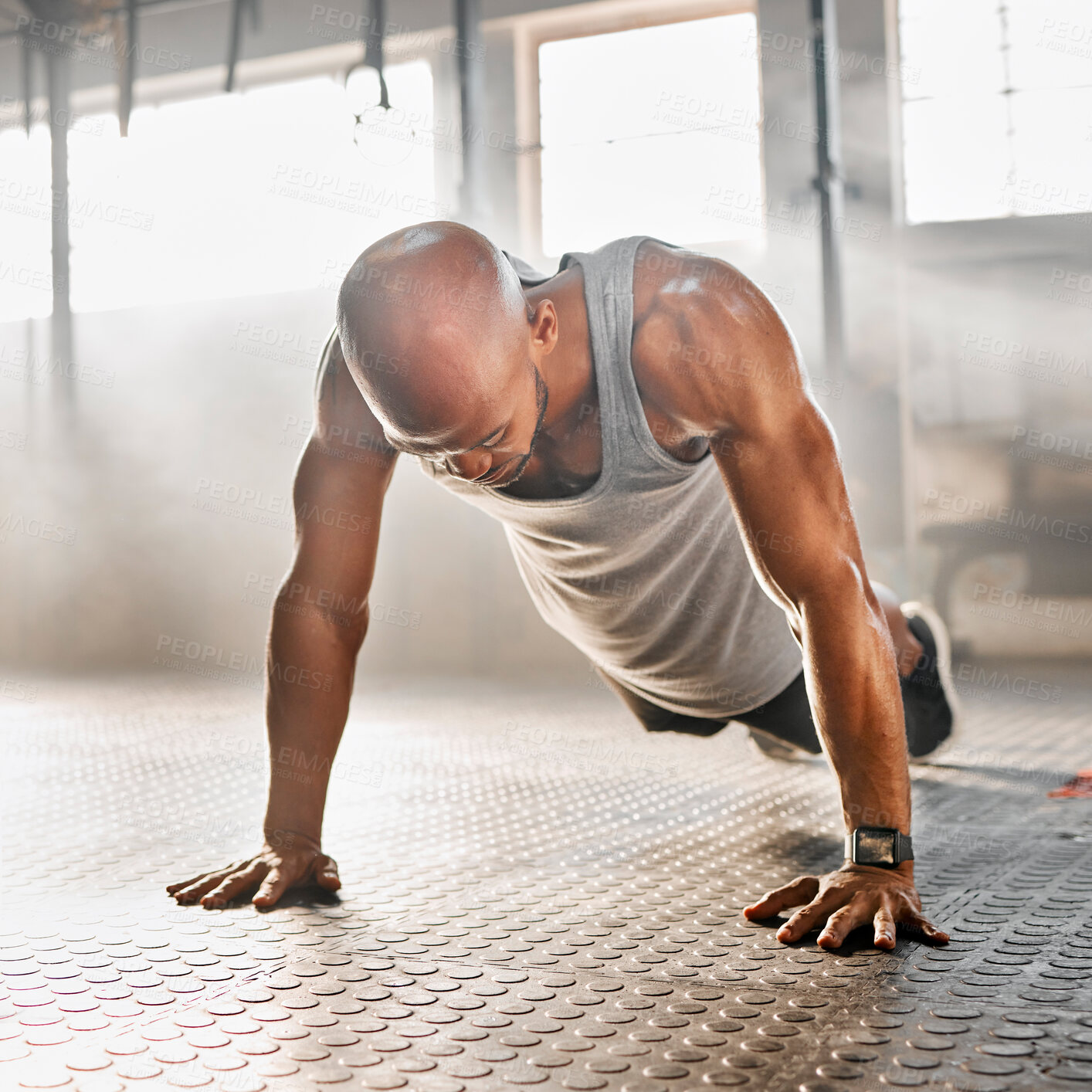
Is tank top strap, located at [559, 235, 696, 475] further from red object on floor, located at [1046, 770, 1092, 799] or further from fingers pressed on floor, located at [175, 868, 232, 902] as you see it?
red object on floor, located at [1046, 770, 1092, 799]

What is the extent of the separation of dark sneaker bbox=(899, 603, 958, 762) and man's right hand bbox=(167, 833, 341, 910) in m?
1.51

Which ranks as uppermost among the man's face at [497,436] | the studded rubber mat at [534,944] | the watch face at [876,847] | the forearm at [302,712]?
the man's face at [497,436]

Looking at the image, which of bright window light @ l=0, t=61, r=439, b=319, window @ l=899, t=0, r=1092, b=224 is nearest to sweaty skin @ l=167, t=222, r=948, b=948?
window @ l=899, t=0, r=1092, b=224

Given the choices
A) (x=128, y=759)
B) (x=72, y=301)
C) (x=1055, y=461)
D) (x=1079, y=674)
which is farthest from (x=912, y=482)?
(x=72, y=301)

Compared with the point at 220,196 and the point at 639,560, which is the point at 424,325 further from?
the point at 220,196

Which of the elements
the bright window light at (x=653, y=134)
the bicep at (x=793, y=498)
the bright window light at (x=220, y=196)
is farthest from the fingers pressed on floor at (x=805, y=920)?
the bright window light at (x=220, y=196)

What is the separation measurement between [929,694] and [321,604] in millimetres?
1573

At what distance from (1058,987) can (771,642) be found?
0.94m

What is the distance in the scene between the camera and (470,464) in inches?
51.1

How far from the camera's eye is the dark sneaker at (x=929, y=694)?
2.48 meters

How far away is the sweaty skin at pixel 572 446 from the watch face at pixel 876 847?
0.02 metres

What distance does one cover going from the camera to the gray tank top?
1451 millimetres

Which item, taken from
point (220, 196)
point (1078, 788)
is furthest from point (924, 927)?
point (220, 196)

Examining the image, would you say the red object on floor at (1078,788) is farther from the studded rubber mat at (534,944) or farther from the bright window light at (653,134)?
the bright window light at (653,134)
